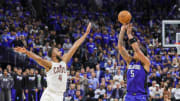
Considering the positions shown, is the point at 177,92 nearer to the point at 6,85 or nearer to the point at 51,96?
the point at 6,85

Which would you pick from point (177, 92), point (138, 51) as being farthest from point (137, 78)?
point (177, 92)

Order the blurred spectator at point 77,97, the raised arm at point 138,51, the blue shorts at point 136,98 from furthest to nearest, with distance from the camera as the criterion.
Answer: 1. the blurred spectator at point 77,97
2. the blue shorts at point 136,98
3. the raised arm at point 138,51

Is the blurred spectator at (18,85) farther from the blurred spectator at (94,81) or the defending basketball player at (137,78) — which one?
the defending basketball player at (137,78)

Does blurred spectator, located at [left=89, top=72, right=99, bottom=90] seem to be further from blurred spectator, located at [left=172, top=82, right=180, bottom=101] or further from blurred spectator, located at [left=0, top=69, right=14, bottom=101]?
blurred spectator, located at [left=0, top=69, right=14, bottom=101]

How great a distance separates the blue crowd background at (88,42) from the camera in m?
12.6

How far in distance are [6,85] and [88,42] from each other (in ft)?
15.7

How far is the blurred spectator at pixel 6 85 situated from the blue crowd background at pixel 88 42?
136 millimetres

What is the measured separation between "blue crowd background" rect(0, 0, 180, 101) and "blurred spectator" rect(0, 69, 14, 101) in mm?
136

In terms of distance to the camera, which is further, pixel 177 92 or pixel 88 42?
pixel 88 42

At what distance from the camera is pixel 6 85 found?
12039mm

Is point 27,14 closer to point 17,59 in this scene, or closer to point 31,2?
point 31,2

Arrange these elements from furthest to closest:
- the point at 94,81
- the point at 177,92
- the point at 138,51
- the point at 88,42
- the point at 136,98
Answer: the point at 88,42 → the point at 94,81 → the point at 177,92 → the point at 136,98 → the point at 138,51

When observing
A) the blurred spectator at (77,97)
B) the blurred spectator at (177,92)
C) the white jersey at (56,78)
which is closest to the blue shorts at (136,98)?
the white jersey at (56,78)

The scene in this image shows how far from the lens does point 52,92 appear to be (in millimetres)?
5039
